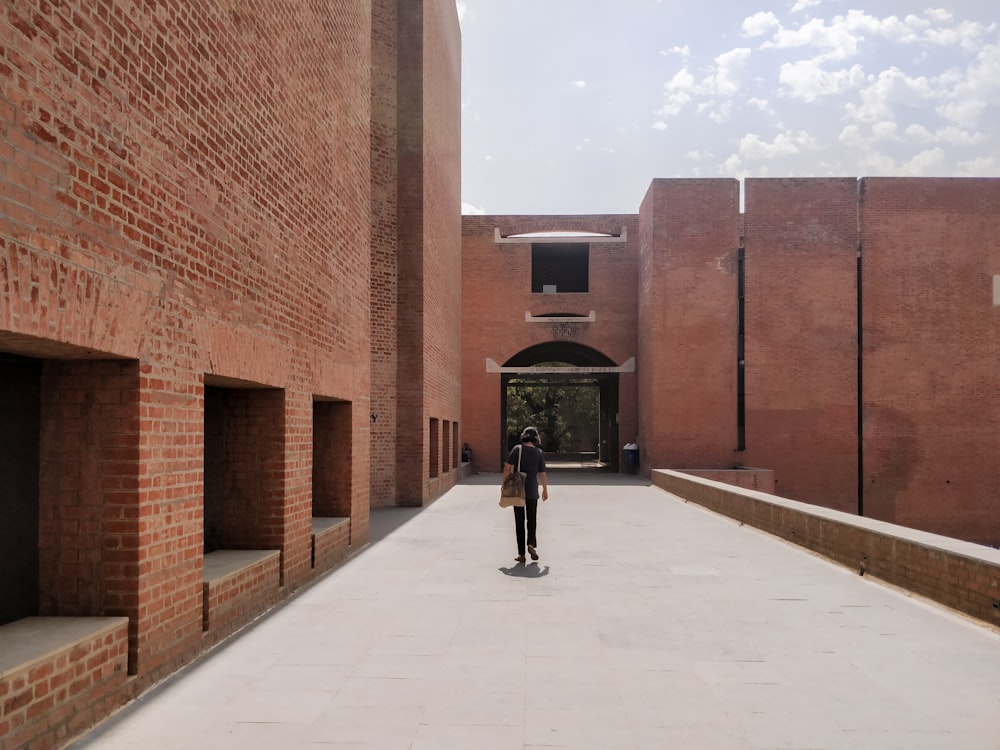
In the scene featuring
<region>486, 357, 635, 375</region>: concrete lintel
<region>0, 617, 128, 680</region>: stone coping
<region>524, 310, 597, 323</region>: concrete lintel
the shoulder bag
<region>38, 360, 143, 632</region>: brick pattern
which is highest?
<region>524, 310, 597, 323</region>: concrete lintel

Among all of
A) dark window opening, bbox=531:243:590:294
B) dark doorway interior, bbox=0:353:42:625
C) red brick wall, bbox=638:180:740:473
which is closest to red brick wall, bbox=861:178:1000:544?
red brick wall, bbox=638:180:740:473

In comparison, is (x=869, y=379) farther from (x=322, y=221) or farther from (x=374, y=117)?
(x=322, y=221)

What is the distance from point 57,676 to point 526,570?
17.6 ft

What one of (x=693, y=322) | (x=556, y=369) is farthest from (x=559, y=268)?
(x=693, y=322)

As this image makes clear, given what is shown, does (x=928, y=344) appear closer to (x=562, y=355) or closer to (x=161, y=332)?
(x=562, y=355)

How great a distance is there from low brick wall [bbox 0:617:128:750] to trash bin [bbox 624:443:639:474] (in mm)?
22896

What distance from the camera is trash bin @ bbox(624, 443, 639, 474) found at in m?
26.1

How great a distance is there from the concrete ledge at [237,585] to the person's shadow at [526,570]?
257 cm

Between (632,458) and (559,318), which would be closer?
(632,458)

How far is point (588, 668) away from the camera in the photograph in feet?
16.1

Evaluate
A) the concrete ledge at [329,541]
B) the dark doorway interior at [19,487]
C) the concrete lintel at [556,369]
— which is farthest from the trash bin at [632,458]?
the dark doorway interior at [19,487]

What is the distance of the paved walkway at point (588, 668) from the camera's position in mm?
3857

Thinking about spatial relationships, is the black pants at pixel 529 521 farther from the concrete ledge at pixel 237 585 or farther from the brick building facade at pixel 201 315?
the concrete ledge at pixel 237 585

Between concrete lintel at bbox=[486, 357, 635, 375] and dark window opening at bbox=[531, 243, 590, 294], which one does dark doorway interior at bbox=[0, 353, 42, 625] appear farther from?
dark window opening at bbox=[531, 243, 590, 294]
